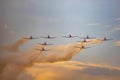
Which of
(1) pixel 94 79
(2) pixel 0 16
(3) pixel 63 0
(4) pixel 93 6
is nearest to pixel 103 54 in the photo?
(1) pixel 94 79

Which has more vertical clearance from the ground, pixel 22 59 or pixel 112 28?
pixel 112 28

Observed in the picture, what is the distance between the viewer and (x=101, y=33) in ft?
12.1

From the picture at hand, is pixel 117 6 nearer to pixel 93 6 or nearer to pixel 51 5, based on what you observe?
pixel 93 6

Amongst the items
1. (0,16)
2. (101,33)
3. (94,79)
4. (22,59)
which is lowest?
(94,79)

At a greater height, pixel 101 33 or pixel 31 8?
pixel 31 8

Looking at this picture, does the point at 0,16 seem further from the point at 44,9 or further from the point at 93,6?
the point at 93,6

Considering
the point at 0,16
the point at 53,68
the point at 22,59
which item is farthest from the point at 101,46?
the point at 0,16

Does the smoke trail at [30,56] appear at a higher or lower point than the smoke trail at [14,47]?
lower

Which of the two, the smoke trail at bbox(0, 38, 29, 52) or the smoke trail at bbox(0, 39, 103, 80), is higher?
the smoke trail at bbox(0, 38, 29, 52)

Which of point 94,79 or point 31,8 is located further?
point 31,8

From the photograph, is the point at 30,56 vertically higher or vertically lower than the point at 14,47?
lower

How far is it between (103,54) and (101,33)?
0.90 feet

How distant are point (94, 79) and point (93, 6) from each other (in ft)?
3.19

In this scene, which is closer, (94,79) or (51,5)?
(94,79)
